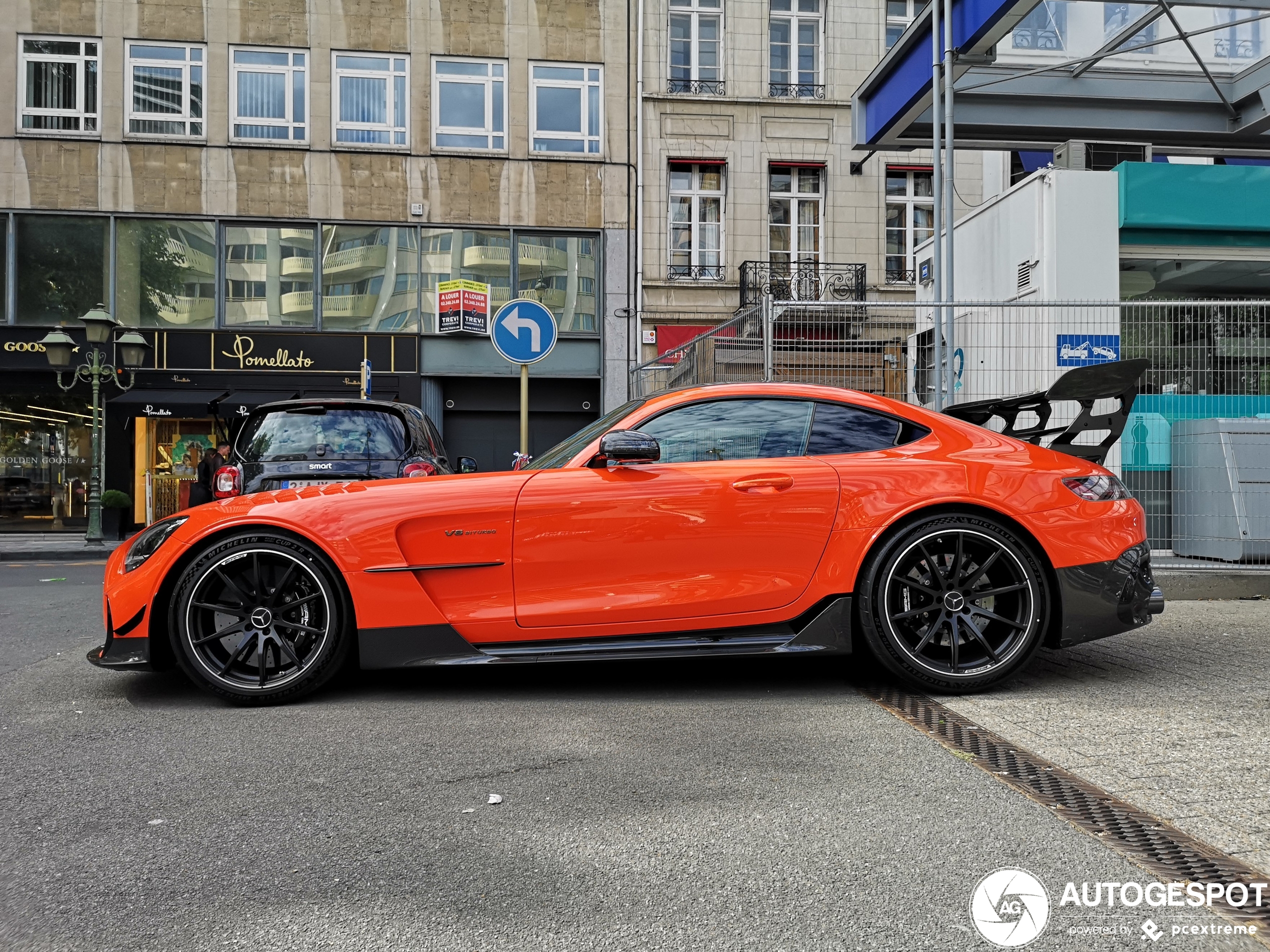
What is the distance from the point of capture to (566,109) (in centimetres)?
1925

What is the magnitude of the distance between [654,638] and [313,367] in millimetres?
16097

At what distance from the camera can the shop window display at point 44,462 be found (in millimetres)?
18016

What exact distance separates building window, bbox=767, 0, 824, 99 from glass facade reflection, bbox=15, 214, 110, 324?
1367cm

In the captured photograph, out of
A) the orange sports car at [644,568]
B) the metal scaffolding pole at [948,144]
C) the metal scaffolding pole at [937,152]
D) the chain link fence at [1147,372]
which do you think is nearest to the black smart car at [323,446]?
the chain link fence at [1147,372]

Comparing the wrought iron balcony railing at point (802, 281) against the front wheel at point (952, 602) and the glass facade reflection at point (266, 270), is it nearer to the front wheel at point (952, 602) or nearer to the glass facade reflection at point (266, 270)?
the glass facade reflection at point (266, 270)

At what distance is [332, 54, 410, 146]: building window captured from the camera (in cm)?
1870

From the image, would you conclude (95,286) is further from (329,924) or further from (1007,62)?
(329,924)

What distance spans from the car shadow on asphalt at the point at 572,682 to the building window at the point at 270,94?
54.6 ft

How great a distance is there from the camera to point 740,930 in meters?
1.95

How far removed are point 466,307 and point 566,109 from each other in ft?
37.7

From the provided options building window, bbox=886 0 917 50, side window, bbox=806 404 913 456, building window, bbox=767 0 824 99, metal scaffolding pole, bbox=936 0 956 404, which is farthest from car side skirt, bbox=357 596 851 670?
building window, bbox=886 0 917 50

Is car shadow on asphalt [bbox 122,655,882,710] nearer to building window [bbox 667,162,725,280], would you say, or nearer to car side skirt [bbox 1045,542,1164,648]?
car side skirt [bbox 1045,542,1164,648]

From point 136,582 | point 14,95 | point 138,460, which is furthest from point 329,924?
point 14,95

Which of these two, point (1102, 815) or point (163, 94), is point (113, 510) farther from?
point (1102, 815)
